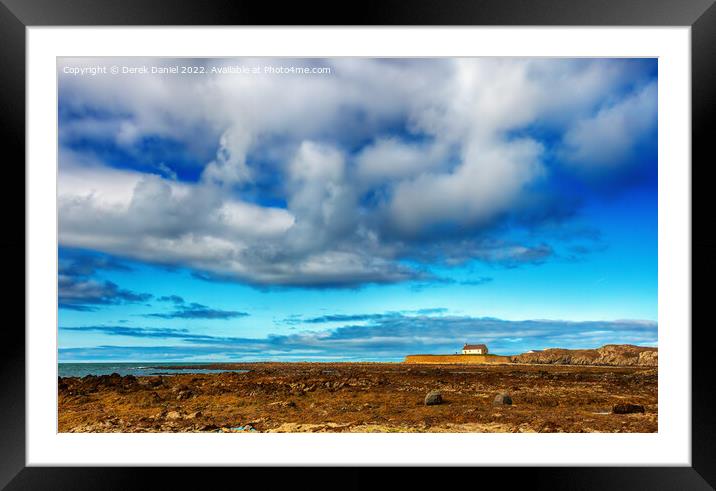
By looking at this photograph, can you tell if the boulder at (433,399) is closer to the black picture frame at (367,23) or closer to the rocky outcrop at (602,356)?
the black picture frame at (367,23)

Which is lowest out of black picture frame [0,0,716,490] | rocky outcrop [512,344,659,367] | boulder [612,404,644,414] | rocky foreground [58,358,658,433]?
rocky outcrop [512,344,659,367]

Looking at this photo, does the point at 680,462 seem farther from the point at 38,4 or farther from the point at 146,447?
the point at 38,4

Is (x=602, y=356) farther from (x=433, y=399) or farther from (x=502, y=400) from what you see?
(x=433, y=399)

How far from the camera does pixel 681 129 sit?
7.71ft

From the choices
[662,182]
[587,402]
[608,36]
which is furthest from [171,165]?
[587,402]

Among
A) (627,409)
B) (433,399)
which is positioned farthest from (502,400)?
(627,409)

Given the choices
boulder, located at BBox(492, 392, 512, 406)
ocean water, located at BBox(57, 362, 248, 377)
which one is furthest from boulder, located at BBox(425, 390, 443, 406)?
ocean water, located at BBox(57, 362, 248, 377)

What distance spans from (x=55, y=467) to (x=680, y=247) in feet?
11.4

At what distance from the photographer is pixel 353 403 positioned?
3.60 m

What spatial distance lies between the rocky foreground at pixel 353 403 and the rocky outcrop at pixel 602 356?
735 mm

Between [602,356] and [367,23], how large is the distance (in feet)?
18.6

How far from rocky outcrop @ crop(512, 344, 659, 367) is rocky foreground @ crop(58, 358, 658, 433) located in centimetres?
73

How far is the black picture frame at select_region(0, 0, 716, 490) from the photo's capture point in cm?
222

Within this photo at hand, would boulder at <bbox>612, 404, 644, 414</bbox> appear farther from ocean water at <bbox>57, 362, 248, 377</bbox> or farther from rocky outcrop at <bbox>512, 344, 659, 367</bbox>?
ocean water at <bbox>57, 362, 248, 377</bbox>
